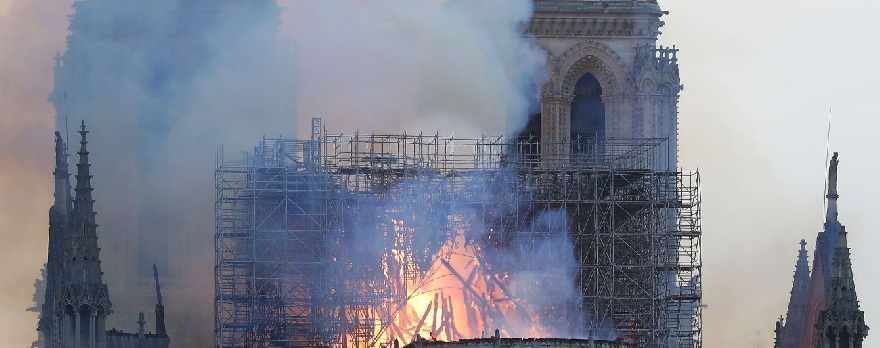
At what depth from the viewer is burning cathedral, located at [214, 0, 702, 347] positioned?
112000 mm

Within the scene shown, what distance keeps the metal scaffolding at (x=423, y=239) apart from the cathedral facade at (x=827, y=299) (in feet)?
16.5

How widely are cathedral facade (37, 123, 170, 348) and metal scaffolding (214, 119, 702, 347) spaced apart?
14.4 feet

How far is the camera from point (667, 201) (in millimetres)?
113500

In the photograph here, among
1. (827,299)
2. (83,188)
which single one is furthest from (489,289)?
(83,188)

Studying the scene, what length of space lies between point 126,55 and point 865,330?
96.1 feet

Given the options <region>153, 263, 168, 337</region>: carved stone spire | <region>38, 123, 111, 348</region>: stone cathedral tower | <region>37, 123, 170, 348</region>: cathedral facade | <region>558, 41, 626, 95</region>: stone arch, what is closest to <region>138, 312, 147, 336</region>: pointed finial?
<region>37, 123, 170, 348</region>: cathedral facade

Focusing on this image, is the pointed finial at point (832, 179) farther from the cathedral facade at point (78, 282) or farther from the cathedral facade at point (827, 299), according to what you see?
the cathedral facade at point (78, 282)

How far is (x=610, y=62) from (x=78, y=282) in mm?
23553

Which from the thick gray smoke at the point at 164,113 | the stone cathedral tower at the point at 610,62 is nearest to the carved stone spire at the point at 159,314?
the thick gray smoke at the point at 164,113

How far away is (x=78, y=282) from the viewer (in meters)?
105

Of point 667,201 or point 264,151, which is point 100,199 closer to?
point 264,151

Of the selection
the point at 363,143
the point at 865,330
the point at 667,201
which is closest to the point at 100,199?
the point at 363,143

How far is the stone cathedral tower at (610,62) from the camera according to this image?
120938mm

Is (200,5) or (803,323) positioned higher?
(200,5)
